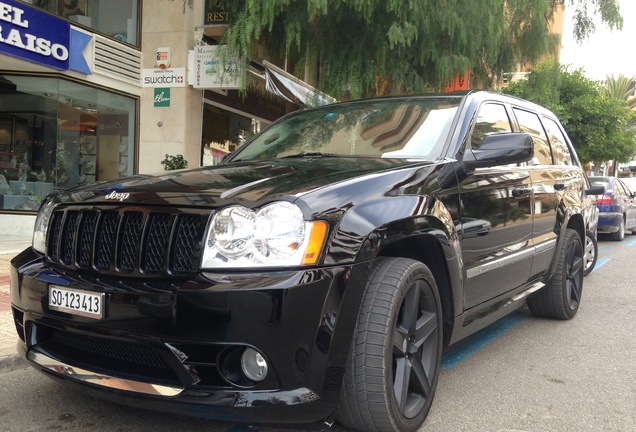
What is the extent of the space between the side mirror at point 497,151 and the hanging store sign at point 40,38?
Result: 25.8 ft

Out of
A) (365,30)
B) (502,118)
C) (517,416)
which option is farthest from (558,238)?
(365,30)

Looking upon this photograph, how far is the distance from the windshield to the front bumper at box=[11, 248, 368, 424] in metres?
1.24

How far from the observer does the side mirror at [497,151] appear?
3295 millimetres

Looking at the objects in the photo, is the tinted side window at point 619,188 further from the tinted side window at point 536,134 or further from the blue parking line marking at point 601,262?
the tinted side window at point 536,134

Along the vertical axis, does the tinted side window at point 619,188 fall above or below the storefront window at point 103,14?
below

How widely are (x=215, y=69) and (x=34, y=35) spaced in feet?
9.56

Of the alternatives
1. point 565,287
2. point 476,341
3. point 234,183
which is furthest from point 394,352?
point 565,287

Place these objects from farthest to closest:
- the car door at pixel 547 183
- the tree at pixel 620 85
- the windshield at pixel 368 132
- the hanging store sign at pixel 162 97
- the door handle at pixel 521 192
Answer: the tree at pixel 620 85, the hanging store sign at pixel 162 97, the car door at pixel 547 183, the door handle at pixel 521 192, the windshield at pixel 368 132

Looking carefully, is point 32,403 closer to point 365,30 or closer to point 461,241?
point 461,241

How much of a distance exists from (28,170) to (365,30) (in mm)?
6439

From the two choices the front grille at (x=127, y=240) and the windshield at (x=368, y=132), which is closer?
the front grille at (x=127, y=240)

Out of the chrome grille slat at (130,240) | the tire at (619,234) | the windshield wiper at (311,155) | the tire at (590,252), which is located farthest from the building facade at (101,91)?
the tire at (619,234)

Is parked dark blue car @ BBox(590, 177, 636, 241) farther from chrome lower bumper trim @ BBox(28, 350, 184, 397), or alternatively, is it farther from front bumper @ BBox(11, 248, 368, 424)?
chrome lower bumper trim @ BBox(28, 350, 184, 397)

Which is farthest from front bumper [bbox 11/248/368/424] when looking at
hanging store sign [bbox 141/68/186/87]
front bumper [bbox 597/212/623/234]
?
front bumper [bbox 597/212/623/234]
